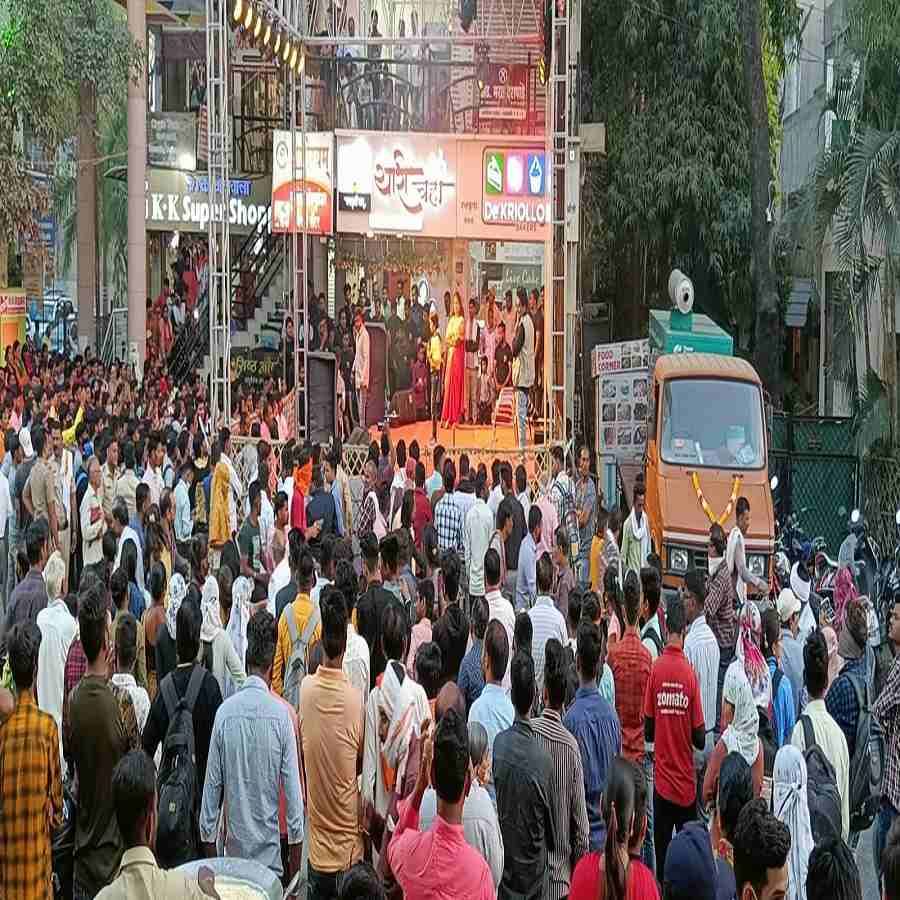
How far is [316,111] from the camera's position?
27594 mm

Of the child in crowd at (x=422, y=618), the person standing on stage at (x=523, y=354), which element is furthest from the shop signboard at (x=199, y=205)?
the child in crowd at (x=422, y=618)

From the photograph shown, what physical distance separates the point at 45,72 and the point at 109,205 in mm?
15834

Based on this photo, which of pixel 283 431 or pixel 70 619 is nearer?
pixel 70 619

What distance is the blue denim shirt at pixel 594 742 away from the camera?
715 cm

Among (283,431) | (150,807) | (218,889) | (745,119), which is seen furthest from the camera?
(745,119)

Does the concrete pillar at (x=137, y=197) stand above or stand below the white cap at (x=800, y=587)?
above

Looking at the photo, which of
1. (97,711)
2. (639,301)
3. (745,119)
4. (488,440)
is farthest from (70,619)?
(639,301)

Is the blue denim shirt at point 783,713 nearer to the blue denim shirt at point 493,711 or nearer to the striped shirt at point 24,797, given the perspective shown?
the blue denim shirt at point 493,711

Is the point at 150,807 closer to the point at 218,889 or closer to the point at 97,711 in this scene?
the point at 218,889

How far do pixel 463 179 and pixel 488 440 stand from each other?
395 cm

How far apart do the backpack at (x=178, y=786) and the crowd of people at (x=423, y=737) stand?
11mm

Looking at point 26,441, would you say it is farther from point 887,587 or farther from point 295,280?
point 295,280

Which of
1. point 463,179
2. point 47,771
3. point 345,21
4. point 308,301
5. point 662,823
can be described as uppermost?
point 345,21

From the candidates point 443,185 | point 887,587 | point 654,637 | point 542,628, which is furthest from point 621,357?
point 542,628
